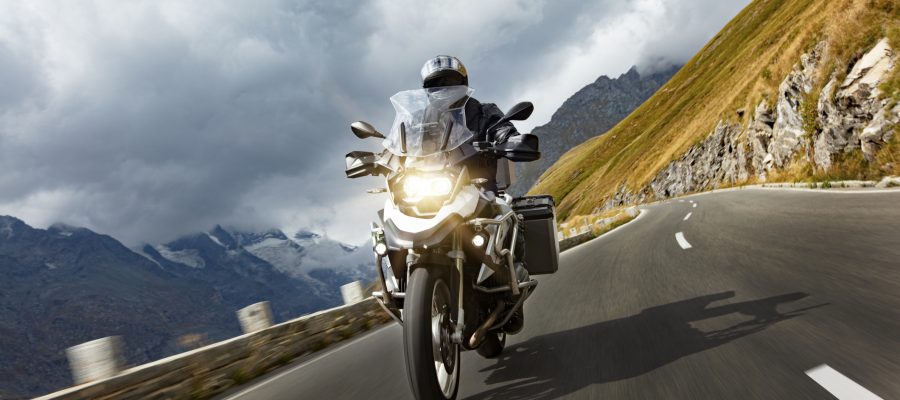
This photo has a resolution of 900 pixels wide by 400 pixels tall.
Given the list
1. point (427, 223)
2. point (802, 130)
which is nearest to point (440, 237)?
point (427, 223)

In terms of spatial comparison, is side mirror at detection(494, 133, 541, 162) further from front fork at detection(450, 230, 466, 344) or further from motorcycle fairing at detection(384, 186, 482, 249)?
front fork at detection(450, 230, 466, 344)

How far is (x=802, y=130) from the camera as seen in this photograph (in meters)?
26.7

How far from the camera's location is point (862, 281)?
5227 mm

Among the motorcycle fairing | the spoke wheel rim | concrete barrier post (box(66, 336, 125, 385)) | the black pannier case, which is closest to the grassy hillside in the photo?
the black pannier case

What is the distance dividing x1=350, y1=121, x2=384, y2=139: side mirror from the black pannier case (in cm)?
142

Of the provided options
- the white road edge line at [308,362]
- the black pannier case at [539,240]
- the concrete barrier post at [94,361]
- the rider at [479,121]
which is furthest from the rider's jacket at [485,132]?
the concrete barrier post at [94,361]

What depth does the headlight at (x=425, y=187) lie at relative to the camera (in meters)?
3.57

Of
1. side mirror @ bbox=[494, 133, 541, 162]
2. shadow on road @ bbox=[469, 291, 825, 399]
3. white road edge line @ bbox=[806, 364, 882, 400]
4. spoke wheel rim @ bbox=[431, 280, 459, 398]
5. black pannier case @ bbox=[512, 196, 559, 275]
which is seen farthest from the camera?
black pannier case @ bbox=[512, 196, 559, 275]

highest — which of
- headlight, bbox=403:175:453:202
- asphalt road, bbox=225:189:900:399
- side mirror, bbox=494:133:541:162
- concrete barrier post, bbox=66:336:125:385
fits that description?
side mirror, bbox=494:133:541:162

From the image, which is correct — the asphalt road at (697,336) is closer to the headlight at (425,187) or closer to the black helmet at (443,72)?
the headlight at (425,187)

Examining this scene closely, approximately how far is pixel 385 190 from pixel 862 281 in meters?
4.63

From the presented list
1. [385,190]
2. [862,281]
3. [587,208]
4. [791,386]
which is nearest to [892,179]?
[862,281]

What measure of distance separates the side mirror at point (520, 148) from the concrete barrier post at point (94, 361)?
A: 342cm

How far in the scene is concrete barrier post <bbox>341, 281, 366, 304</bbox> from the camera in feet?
26.4
